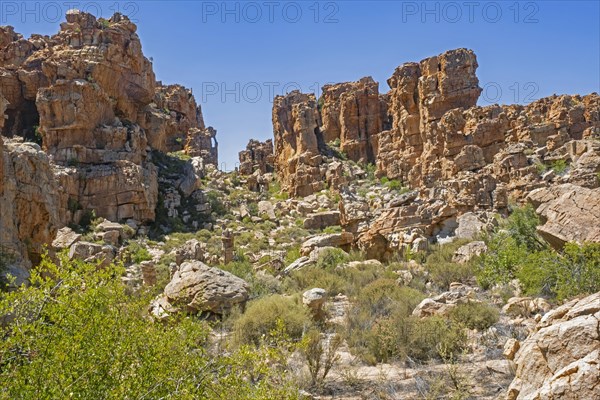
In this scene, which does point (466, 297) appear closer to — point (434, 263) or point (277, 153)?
point (434, 263)

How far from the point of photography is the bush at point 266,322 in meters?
9.72

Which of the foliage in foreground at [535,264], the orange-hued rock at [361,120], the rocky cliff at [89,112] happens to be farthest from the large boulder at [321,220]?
the foliage in foreground at [535,264]

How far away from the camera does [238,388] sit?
4488 mm

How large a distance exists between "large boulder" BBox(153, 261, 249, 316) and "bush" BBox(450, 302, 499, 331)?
504cm

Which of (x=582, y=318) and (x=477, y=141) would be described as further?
(x=477, y=141)

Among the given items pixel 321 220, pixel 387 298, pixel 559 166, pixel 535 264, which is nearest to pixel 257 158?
pixel 321 220

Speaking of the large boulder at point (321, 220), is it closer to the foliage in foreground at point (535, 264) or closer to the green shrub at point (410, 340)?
the foliage in foreground at point (535, 264)

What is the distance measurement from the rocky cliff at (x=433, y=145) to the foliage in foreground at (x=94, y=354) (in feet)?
49.0

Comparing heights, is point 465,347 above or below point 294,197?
below

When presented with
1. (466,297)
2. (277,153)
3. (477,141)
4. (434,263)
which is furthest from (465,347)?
(277,153)

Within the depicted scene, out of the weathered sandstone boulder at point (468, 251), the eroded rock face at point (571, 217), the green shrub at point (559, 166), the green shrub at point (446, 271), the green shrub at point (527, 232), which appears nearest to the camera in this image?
the eroded rock face at point (571, 217)

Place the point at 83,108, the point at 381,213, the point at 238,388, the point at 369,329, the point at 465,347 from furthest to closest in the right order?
the point at 83,108 < the point at 381,213 < the point at 369,329 < the point at 465,347 < the point at 238,388

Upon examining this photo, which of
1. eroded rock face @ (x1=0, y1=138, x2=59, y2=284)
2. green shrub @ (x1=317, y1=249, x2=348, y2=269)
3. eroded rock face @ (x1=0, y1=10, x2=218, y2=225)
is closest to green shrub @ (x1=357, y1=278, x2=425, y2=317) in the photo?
green shrub @ (x1=317, y1=249, x2=348, y2=269)

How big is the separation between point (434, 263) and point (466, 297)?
5.48 metres
